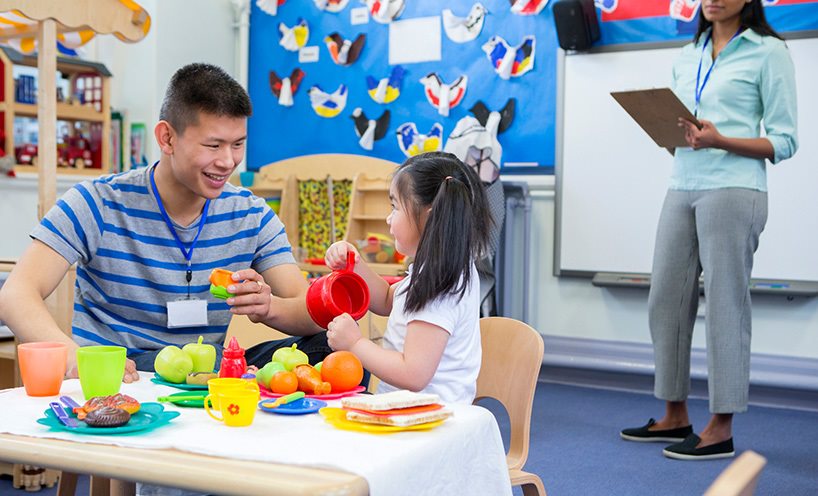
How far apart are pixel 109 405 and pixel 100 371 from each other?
0.15 metres

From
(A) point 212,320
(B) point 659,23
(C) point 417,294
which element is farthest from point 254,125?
(C) point 417,294

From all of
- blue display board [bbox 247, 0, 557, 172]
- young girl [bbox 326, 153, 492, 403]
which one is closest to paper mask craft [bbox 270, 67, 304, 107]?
blue display board [bbox 247, 0, 557, 172]

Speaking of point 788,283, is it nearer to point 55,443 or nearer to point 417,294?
point 417,294

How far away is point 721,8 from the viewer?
9.57ft

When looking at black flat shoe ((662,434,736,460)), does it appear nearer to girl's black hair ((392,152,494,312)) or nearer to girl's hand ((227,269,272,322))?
girl's black hair ((392,152,494,312))

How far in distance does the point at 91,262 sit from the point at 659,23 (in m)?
3.22

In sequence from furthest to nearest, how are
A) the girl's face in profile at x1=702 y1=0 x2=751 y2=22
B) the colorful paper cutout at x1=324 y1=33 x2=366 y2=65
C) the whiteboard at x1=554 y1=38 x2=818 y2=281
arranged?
the colorful paper cutout at x1=324 y1=33 x2=366 y2=65 → the whiteboard at x1=554 y1=38 x2=818 y2=281 → the girl's face in profile at x1=702 y1=0 x2=751 y2=22

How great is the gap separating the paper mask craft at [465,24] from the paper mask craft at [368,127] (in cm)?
57

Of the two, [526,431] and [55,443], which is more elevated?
[55,443]

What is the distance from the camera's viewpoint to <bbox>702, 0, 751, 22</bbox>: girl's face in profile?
9.55 feet

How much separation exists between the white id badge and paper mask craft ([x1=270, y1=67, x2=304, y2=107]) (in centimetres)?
359

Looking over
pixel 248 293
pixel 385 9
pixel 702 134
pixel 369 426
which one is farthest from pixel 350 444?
pixel 385 9

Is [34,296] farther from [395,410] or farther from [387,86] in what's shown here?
[387,86]

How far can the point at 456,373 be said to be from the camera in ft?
5.51
